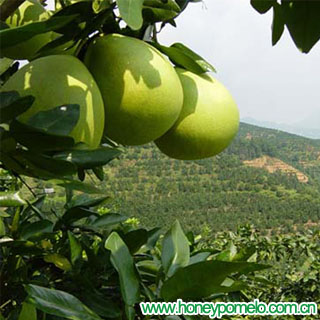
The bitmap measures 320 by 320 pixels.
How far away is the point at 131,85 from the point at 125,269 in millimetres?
280

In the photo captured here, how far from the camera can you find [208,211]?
20812 mm

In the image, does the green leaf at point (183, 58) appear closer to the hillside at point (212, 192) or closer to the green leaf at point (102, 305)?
the green leaf at point (102, 305)

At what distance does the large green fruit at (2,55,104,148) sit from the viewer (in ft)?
1.78

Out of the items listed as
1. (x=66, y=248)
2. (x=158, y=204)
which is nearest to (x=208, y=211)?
(x=158, y=204)

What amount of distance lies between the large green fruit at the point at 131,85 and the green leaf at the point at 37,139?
4.4 inches

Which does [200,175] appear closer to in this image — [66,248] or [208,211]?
[208,211]

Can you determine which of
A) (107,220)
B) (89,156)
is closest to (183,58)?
(89,156)

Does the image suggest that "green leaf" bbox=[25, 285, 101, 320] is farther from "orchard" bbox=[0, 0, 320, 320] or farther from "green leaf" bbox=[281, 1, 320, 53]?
"green leaf" bbox=[281, 1, 320, 53]

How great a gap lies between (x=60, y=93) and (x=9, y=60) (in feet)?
0.92

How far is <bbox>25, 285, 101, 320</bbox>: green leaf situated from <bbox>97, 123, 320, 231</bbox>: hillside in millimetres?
16718

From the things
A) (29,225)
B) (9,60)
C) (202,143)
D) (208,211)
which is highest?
(9,60)

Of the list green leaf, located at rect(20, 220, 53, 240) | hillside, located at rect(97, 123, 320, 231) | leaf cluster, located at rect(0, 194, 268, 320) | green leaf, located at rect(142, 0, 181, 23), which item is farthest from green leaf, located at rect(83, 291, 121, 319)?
hillside, located at rect(97, 123, 320, 231)

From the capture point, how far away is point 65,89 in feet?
1.79

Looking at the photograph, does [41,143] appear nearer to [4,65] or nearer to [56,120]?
[56,120]
